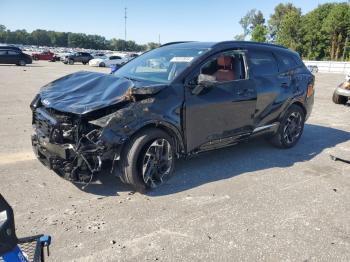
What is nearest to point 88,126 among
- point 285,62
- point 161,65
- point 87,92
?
point 87,92

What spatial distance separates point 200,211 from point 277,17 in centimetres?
10726

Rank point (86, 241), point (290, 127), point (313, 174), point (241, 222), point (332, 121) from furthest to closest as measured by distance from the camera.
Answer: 1. point (332, 121)
2. point (290, 127)
3. point (313, 174)
4. point (241, 222)
5. point (86, 241)

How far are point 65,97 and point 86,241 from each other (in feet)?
5.85

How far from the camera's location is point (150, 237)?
3.45 metres

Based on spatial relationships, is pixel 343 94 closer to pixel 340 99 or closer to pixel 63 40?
pixel 340 99

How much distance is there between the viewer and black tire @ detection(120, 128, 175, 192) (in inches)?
163

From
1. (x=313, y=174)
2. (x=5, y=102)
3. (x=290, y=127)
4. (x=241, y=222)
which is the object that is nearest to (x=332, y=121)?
(x=290, y=127)

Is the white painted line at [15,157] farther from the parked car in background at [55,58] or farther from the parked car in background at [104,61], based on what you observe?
the parked car in background at [55,58]

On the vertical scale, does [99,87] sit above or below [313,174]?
above

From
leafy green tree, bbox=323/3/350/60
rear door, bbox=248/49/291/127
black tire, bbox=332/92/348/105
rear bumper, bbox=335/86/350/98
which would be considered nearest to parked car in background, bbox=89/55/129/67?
black tire, bbox=332/92/348/105

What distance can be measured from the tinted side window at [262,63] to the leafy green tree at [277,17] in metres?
100

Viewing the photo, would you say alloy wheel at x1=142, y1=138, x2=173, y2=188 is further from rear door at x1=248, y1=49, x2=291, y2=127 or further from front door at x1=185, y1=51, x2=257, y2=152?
rear door at x1=248, y1=49, x2=291, y2=127

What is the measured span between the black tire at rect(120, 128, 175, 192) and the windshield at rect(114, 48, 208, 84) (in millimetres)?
759

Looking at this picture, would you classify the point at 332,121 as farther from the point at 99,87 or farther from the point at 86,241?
the point at 86,241
